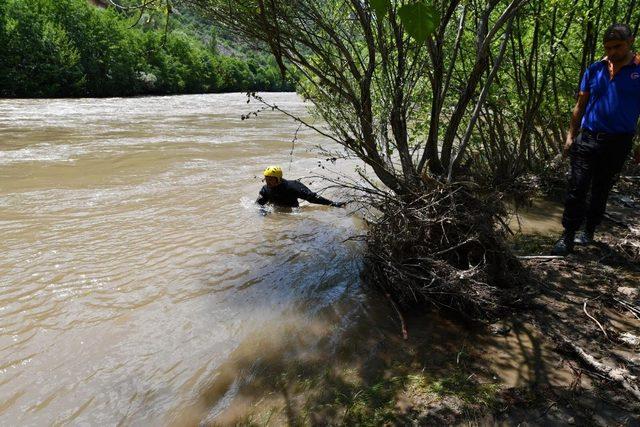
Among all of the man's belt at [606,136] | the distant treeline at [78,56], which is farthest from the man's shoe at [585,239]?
the distant treeline at [78,56]

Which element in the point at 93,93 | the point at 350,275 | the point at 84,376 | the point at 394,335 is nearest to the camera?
the point at 84,376

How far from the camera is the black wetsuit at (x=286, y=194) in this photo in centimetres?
705

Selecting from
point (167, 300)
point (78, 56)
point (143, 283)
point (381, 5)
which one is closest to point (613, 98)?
point (381, 5)

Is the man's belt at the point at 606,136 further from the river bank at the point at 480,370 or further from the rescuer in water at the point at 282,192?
the rescuer in water at the point at 282,192

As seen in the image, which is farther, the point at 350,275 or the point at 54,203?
the point at 54,203

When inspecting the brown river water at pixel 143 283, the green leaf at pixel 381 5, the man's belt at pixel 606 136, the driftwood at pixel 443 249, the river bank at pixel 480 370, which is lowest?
the brown river water at pixel 143 283

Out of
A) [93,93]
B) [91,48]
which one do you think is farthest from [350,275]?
[91,48]

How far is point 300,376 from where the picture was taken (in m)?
2.85

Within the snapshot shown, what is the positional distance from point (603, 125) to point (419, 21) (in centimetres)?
323

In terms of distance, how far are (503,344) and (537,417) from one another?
73cm

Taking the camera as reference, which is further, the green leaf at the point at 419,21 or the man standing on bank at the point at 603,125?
the man standing on bank at the point at 603,125

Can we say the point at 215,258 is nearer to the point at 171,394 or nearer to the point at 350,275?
the point at 350,275

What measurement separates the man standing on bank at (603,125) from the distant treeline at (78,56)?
74.8 ft

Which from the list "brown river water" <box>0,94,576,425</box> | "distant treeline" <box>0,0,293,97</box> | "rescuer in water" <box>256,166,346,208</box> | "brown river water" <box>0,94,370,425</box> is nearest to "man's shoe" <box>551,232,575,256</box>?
"brown river water" <box>0,94,576,425</box>
